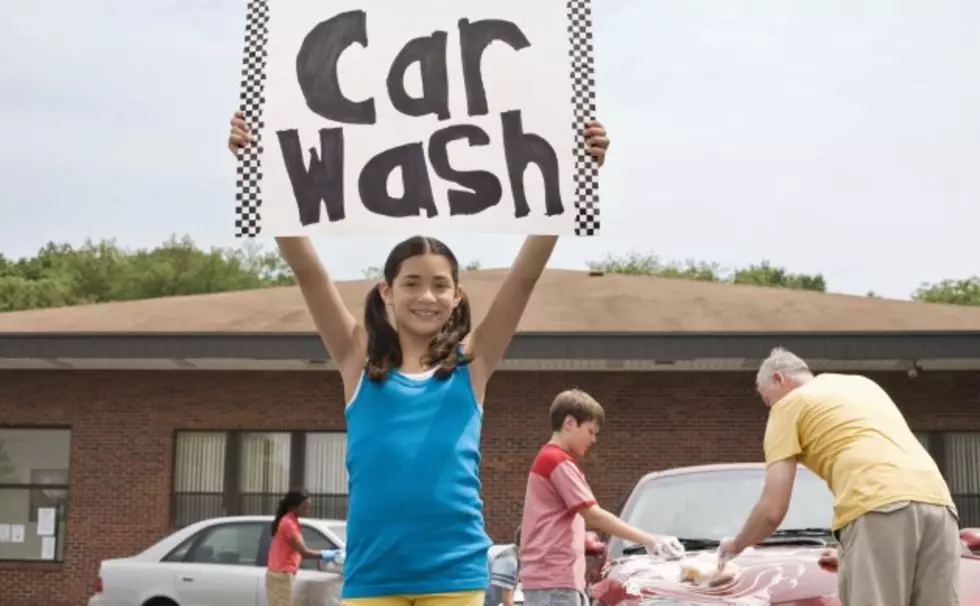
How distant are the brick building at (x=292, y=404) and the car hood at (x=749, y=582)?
13844 millimetres

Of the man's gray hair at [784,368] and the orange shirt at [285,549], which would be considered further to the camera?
the orange shirt at [285,549]

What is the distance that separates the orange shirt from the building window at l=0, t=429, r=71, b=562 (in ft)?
36.8

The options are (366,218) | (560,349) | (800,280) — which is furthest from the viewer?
(800,280)

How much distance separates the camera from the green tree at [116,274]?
241ft

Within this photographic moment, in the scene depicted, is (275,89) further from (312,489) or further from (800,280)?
(800,280)

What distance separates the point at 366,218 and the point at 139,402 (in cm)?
1980

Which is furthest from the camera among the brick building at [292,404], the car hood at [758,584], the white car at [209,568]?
the brick building at [292,404]

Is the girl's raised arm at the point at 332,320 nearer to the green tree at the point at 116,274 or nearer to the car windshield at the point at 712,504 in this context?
the car windshield at the point at 712,504

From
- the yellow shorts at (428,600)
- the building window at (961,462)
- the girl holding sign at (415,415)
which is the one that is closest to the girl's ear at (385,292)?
the girl holding sign at (415,415)

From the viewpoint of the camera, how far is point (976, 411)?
71.5 feet

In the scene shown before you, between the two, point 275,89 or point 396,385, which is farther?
point 275,89

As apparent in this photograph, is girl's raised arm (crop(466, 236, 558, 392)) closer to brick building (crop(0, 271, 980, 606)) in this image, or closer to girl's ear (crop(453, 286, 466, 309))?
girl's ear (crop(453, 286, 466, 309))

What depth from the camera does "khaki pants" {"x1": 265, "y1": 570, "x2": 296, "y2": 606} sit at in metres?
13.1

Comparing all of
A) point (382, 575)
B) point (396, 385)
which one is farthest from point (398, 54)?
point (382, 575)
